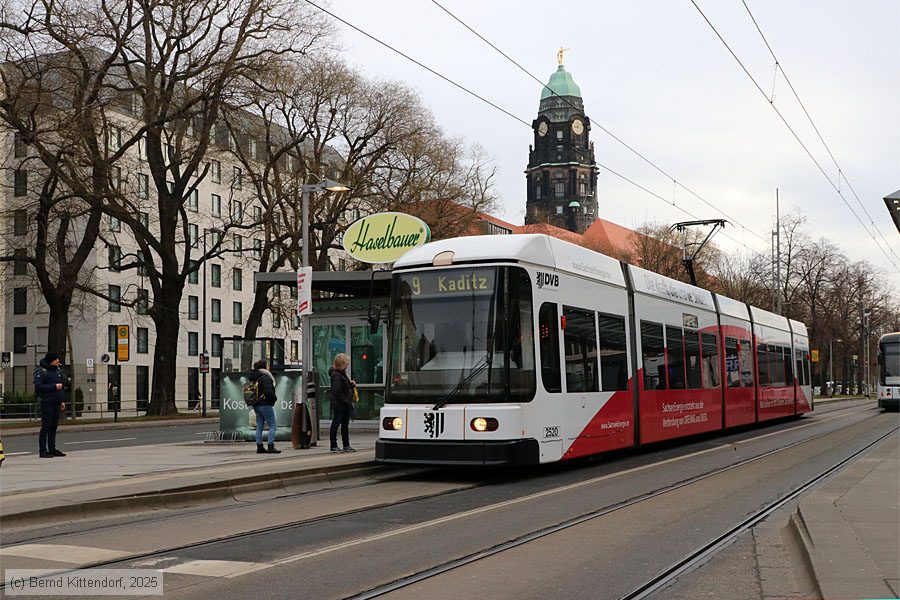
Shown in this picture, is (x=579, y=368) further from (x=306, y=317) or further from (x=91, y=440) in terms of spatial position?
(x=91, y=440)

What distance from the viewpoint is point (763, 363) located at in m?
28.0

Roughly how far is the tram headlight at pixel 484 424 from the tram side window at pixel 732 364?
11.9 meters

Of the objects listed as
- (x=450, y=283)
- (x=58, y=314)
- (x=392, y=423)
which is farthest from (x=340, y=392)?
(x=58, y=314)

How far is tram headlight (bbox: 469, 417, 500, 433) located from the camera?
1325 cm

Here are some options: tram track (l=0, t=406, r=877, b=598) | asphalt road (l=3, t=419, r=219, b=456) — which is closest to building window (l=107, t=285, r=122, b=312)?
asphalt road (l=3, t=419, r=219, b=456)

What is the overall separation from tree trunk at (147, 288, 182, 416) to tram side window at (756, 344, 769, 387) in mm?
22220

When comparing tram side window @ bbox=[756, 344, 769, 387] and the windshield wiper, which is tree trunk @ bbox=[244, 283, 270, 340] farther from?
the windshield wiper

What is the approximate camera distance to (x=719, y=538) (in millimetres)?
9234

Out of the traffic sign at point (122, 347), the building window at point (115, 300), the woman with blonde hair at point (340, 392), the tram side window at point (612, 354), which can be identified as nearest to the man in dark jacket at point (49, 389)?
the woman with blonde hair at point (340, 392)

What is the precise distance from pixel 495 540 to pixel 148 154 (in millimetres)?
32874

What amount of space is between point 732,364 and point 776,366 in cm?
609

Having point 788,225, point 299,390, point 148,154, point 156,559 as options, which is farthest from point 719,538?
point 788,225

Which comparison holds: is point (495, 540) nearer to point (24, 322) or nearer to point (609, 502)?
point (609, 502)

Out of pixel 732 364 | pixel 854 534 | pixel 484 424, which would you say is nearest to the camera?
pixel 854 534
